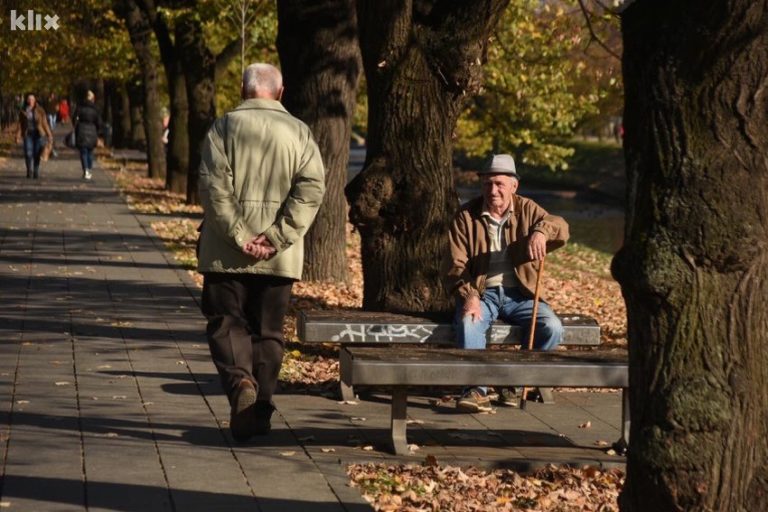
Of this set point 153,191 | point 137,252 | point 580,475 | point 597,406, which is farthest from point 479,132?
point 580,475

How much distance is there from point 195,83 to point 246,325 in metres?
19.8

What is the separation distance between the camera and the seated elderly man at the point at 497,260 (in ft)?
28.0

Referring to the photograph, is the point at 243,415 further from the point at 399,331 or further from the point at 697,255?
the point at 697,255

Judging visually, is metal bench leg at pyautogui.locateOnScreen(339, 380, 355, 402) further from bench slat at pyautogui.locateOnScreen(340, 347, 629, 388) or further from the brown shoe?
the brown shoe

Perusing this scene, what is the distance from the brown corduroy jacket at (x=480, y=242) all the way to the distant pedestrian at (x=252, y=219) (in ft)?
4.24

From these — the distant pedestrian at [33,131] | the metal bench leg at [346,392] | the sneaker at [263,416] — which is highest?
the distant pedestrian at [33,131]

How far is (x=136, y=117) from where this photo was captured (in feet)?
192

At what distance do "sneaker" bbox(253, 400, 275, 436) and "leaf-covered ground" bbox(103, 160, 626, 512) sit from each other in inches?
31.2

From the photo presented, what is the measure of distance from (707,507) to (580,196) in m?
49.2

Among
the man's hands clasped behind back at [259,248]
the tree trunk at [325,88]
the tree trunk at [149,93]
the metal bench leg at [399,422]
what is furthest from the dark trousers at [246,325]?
the tree trunk at [149,93]

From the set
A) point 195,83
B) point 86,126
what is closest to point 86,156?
point 86,126

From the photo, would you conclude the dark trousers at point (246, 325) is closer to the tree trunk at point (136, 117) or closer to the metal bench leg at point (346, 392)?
the metal bench leg at point (346, 392)

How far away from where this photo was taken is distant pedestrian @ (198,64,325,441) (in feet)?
24.4

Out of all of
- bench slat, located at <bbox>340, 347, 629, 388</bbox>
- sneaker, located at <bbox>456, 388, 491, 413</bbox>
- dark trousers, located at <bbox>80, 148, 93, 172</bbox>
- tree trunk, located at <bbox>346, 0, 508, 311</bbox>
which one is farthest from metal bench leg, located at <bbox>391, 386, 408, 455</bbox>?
dark trousers, located at <bbox>80, 148, 93, 172</bbox>
